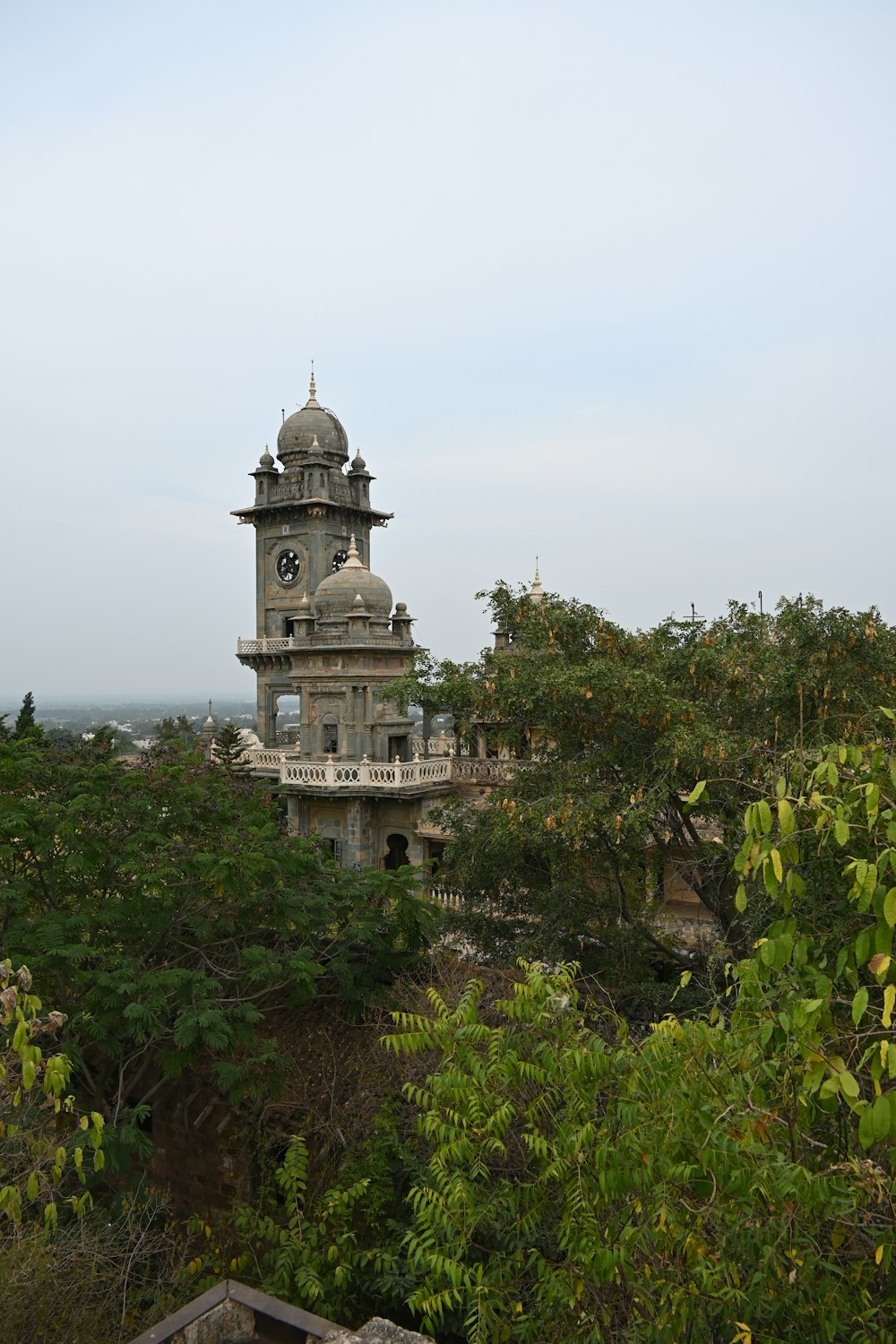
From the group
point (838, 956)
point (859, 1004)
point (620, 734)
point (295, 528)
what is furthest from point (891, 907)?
point (295, 528)

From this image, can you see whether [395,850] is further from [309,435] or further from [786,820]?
[786,820]

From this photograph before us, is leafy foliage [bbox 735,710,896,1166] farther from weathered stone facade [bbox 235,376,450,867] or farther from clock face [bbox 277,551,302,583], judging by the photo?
clock face [bbox 277,551,302,583]

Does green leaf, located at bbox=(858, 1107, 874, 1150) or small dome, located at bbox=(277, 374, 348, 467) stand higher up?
small dome, located at bbox=(277, 374, 348, 467)

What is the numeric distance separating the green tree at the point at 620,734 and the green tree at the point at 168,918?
2.73 meters

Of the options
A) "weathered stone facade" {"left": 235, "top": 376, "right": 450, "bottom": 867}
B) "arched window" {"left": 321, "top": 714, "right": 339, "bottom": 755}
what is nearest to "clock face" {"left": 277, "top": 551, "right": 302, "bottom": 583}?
"weathered stone facade" {"left": 235, "top": 376, "right": 450, "bottom": 867}

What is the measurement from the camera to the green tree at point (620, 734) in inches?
500

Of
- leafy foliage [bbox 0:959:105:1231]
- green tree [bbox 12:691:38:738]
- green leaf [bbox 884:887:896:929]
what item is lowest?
leafy foliage [bbox 0:959:105:1231]

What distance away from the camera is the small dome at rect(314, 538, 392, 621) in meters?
29.8

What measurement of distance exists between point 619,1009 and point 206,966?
6295mm

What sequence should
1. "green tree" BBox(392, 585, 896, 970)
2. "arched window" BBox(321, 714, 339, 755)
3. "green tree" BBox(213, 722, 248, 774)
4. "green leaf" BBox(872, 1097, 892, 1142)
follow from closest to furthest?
1. "green leaf" BBox(872, 1097, 892, 1142)
2. "green tree" BBox(392, 585, 896, 970)
3. "green tree" BBox(213, 722, 248, 774)
4. "arched window" BBox(321, 714, 339, 755)

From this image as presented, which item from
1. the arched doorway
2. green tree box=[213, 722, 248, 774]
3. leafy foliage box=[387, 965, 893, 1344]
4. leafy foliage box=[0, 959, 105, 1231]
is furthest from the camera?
the arched doorway

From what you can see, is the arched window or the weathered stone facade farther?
the arched window

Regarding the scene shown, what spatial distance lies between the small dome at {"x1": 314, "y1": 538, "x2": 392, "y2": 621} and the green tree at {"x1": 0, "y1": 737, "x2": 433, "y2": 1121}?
16.5 meters

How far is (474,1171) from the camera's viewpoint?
5828 millimetres
